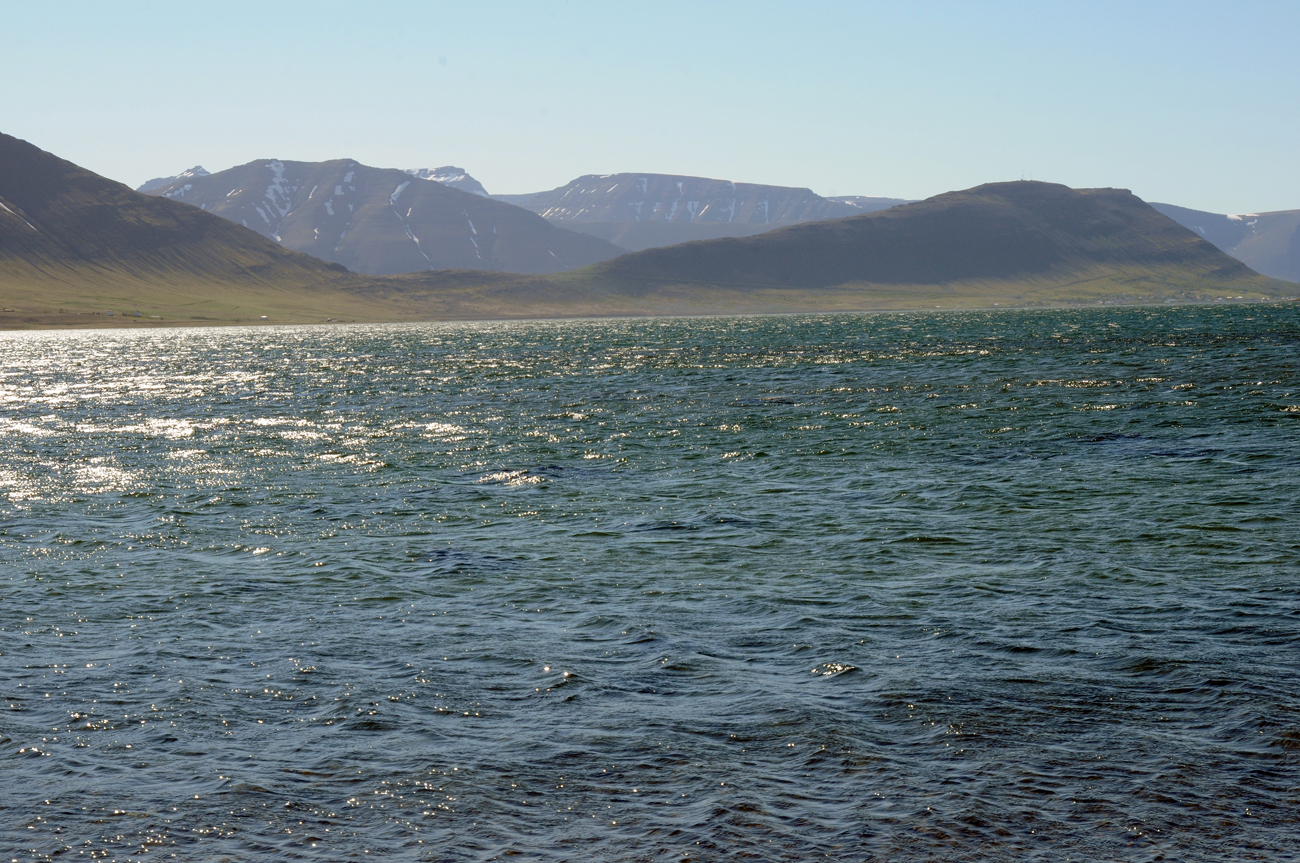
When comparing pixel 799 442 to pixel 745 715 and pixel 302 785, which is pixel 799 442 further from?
pixel 302 785

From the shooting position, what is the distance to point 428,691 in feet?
47.3

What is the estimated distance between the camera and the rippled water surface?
34.5ft

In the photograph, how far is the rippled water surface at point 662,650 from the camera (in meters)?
10.5

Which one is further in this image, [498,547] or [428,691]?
[498,547]

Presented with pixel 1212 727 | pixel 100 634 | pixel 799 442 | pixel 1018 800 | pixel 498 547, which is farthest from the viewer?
pixel 799 442

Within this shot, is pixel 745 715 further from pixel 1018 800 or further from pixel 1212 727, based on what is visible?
pixel 1212 727

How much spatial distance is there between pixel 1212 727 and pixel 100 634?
52.7 feet

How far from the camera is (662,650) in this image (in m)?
16.2

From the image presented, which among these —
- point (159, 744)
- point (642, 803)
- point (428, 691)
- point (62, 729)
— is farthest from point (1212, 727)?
point (62, 729)

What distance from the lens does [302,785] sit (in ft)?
37.3

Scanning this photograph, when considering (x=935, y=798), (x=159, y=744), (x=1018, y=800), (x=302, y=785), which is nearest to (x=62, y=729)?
(x=159, y=744)

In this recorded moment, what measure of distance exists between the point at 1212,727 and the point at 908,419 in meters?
36.0

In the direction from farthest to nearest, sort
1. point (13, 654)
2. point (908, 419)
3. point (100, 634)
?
point (908, 419) < point (100, 634) < point (13, 654)

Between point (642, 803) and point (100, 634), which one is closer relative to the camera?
point (642, 803)
